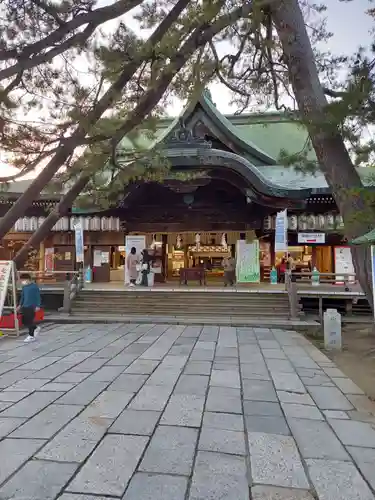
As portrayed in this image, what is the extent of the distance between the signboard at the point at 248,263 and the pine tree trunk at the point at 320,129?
985 cm

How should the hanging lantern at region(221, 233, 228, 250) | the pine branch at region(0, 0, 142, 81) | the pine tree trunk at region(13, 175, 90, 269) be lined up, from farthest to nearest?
the hanging lantern at region(221, 233, 228, 250), the pine tree trunk at region(13, 175, 90, 269), the pine branch at region(0, 0, 142, 81)

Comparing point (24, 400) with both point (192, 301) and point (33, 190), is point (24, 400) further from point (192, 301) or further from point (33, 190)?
point (192, 301)

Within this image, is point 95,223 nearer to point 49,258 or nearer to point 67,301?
point 49,258

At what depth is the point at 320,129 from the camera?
432 cm

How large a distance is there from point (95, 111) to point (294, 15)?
318cm

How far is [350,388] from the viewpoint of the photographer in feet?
16.4

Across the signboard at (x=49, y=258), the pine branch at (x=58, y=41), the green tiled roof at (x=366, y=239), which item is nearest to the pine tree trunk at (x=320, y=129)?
the green tiled roof at (x=366, y=239)

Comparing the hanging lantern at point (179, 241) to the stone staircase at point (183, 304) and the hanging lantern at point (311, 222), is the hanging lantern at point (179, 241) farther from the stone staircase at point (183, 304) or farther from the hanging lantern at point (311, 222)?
the hanging lantern at point (311, 222)

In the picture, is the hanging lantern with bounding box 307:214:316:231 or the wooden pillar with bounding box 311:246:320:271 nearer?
the hanging lantern with bounding box 307:214:316:231

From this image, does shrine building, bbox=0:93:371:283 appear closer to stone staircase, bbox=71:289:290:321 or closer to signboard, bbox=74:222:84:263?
signboard, bbox=74:222:84:263

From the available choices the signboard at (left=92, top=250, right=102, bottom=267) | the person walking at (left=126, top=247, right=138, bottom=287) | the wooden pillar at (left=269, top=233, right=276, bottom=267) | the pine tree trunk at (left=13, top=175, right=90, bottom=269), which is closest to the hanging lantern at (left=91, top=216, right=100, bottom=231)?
the signboard at (left=92, top=250, right=102, bottom=267)

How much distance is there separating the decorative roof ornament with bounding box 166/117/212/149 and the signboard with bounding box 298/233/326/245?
5543mm

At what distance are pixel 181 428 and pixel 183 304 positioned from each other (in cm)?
830

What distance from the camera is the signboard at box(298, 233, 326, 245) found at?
1536 cm
